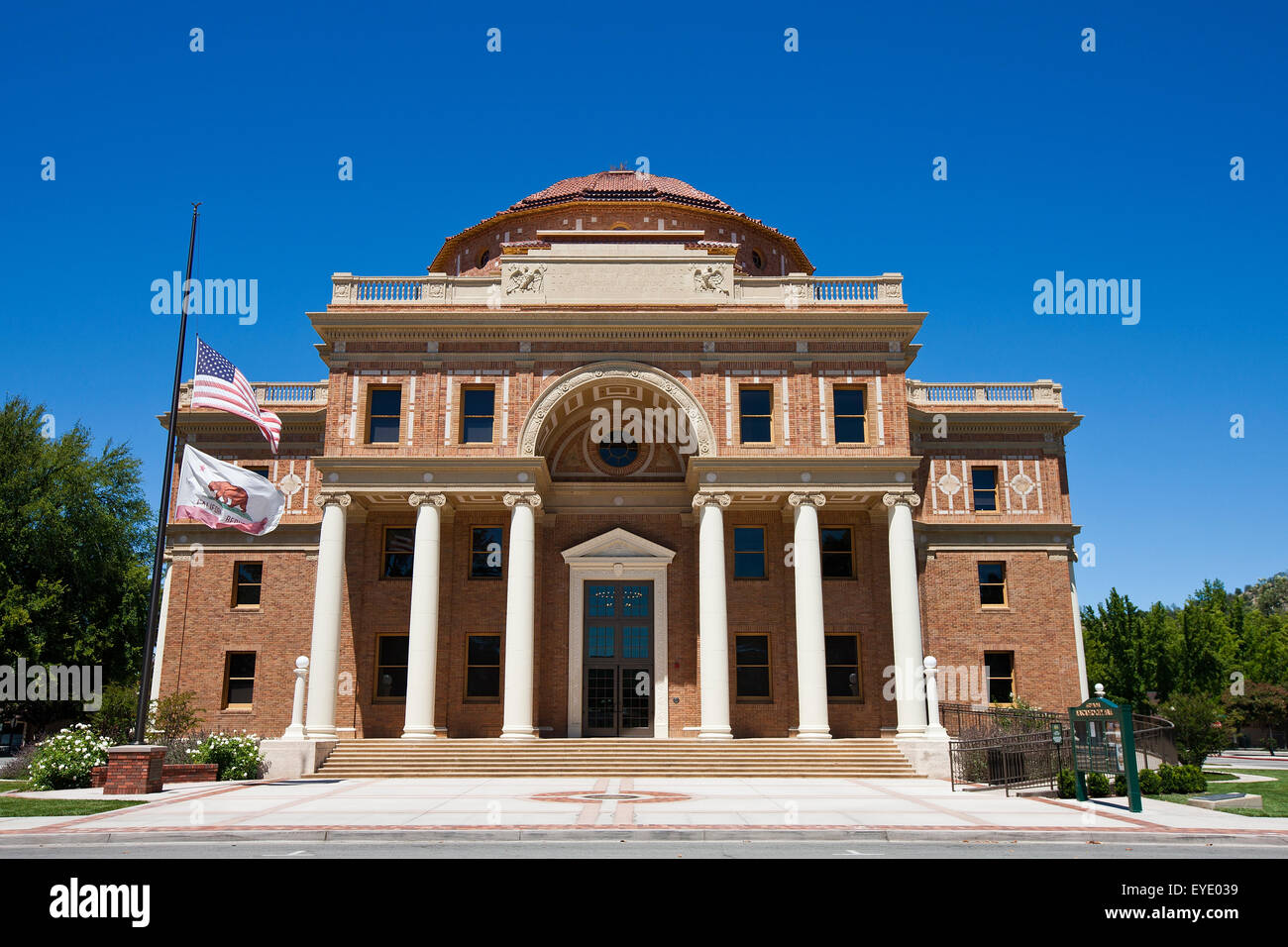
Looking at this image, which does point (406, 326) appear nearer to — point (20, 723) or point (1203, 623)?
point (20, 723)

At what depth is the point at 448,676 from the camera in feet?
109

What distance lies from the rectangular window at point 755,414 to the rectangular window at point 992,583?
453 inches

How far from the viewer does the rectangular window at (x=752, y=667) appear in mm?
33875

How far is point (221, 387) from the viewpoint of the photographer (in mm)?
22859

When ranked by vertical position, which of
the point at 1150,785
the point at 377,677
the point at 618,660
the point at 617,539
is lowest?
the point at 1150,785

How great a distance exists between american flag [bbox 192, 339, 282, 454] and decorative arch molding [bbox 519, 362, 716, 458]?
1044 centimetres

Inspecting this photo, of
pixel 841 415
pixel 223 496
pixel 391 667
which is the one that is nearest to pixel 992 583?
pixel 841 415

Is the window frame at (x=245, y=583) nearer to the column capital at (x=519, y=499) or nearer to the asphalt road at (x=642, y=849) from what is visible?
the column capital at (x=519, y=499)

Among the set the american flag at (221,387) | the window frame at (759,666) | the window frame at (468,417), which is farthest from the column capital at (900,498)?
the american flag at (221,387)

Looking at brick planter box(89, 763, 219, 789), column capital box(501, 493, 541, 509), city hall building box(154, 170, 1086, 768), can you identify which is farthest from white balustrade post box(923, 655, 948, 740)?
brick planter box(89, 763, 219, 789)

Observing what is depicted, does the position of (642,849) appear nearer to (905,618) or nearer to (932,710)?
(932,710)

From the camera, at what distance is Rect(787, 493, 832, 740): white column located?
29953 millimetres

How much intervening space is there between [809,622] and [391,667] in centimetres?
1479

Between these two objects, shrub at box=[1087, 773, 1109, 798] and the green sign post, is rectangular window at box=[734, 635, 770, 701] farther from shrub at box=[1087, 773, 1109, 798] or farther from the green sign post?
the green sign post
